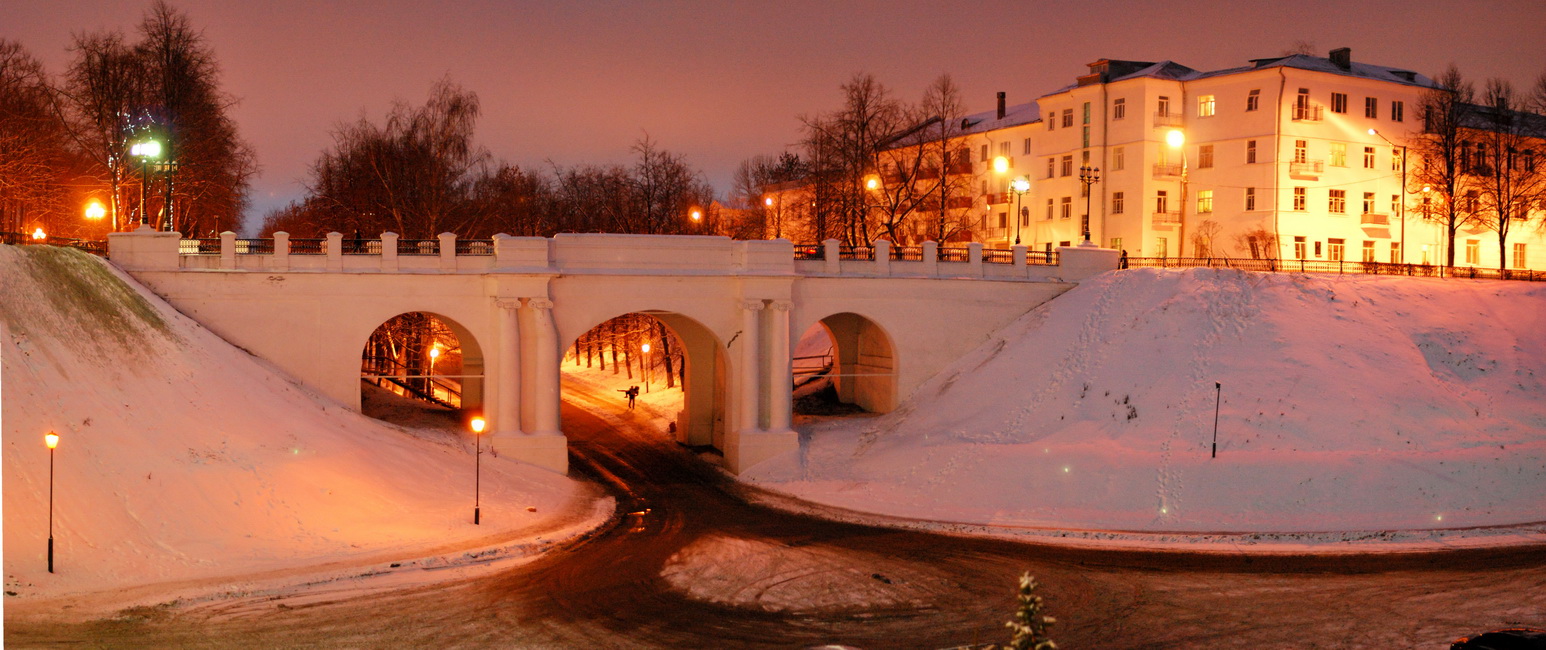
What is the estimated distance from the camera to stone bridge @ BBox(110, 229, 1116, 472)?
38.6 meters

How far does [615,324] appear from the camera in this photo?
69062mm

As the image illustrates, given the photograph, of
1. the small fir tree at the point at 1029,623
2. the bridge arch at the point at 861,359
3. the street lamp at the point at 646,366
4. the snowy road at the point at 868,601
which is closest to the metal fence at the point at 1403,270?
the bridge arch at the point at 861,359

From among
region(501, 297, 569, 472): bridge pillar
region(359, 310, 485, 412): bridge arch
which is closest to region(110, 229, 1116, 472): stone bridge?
→ region(501, 297, 569, 472): bridge pillar

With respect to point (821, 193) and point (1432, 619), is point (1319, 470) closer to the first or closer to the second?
point (1432, 619)

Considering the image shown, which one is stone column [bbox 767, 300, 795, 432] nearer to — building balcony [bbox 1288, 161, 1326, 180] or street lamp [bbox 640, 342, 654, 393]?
street lamp [bbox 640, 342, 654, 393]

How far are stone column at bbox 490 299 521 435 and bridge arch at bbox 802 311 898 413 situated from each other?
13.4 metres

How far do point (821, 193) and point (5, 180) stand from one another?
36967 millimetres

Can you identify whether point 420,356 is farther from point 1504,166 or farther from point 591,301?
point 1504,166

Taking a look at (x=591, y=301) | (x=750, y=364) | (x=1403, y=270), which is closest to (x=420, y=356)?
(x=591, y=301)

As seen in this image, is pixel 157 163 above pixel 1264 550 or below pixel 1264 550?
above

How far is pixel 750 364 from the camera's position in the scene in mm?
42844

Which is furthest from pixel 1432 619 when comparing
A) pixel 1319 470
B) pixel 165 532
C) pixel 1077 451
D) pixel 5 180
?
pixel 5 180

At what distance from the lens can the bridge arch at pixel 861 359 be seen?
48.0m

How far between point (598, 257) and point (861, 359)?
1394 cm
